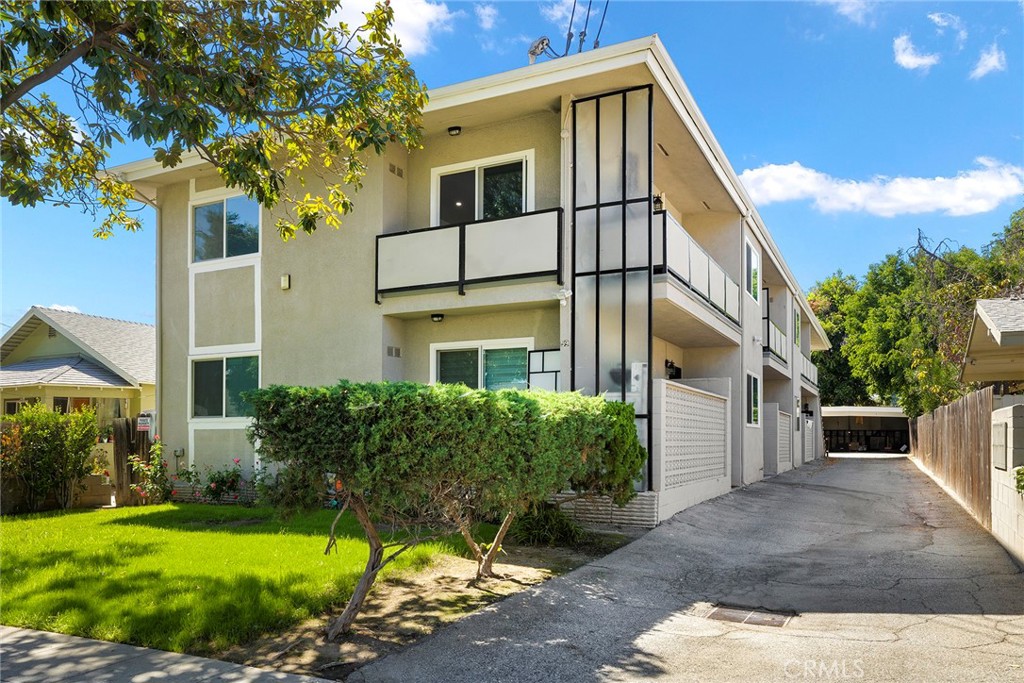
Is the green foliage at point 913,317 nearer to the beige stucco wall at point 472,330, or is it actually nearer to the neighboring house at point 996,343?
the neighboring house at point 996,343

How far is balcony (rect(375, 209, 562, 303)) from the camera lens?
1237 centimetres

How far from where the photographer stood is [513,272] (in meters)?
12.6

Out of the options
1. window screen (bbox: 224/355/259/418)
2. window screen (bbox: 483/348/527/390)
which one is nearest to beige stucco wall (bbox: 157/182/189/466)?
window screen (bbox: 224/355/259/418)

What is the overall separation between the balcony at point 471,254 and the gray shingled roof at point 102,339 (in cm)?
1459

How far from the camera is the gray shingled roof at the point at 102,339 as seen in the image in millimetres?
25484

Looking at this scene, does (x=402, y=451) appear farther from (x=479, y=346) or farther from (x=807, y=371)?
(x=807, y=371)

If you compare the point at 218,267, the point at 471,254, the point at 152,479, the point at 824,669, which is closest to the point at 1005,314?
the point at 824,669

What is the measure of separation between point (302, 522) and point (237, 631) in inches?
227

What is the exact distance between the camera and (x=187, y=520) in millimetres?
12734

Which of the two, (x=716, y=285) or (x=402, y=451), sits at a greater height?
(x=716, y=285)

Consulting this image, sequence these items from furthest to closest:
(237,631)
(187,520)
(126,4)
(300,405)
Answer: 1. (187,520)
2. (126,4)
3. (237,631)
4. (300,405)

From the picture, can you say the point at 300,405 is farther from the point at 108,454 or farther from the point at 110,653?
the point at 108,454

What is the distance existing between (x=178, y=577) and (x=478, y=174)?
8414 mm

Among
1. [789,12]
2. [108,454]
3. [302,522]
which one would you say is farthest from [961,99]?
[108,454]
